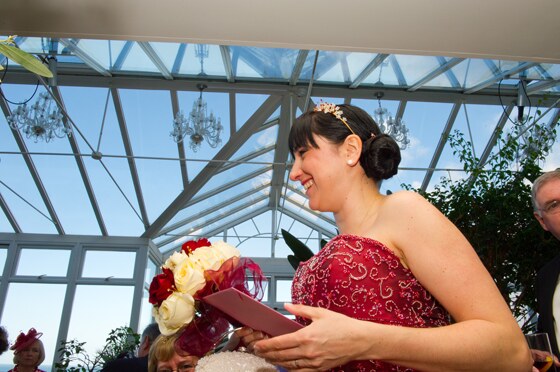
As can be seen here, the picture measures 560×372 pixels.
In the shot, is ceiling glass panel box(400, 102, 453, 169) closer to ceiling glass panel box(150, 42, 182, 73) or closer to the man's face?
ceiling glass panel box(150, 42, 182, 73)

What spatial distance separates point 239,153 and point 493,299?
1029 cm

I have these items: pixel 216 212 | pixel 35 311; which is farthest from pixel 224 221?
pixel 35 311

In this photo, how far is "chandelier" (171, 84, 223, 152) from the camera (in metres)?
6.86

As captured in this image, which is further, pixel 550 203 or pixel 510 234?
pixel 510 234

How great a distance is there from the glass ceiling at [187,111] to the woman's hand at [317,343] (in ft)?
21.0

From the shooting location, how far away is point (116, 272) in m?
13.3

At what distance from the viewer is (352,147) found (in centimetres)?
153

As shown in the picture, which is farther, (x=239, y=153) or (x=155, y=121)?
(x=239, y=153)

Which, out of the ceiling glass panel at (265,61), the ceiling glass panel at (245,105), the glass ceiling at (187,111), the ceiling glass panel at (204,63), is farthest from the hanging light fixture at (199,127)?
the ceiling glass panel at (245,105)

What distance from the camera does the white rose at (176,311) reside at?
1.20 m

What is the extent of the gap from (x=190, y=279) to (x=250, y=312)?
18 centimetres

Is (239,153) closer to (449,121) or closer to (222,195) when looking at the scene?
(222,195)

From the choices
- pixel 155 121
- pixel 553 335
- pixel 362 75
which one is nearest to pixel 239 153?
pixel 155 121

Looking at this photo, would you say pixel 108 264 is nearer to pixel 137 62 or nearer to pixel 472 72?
pixel 137 62
